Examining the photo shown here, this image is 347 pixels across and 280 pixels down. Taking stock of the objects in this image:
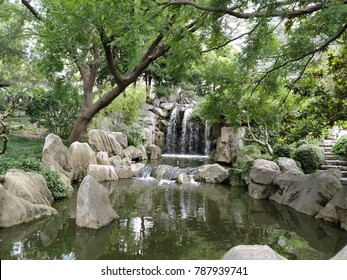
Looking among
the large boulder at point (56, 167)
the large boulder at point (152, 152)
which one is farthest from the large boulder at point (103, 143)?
the large boulder at point (56, 167)

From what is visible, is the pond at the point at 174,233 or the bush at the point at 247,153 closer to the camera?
the pond at the point at 174,233

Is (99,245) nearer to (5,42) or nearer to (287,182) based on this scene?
(287,182)

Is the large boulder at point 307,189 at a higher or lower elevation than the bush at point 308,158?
lower

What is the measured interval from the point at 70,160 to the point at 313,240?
8.86m

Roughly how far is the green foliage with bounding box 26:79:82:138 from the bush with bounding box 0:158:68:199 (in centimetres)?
739

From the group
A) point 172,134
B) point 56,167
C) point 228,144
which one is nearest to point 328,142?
point 228,144

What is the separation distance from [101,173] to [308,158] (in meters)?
8.91

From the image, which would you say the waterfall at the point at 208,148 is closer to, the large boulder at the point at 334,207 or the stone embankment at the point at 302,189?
the stone embankment at the point at 302,189

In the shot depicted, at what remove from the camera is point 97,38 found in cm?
802

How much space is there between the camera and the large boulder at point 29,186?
7.20 m

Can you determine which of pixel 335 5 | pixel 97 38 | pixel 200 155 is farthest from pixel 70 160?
pixel 200 155

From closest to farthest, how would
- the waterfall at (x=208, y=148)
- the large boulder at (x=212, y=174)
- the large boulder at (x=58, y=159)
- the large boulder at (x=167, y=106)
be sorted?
the large boulder at (x=58, y=159) < the large boulder at (x=212, y=174) < the waterfall at (x=208, y=148) < the large boulder at (x=167, y=106)

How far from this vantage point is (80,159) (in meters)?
12.1

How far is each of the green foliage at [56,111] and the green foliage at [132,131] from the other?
315 cm
